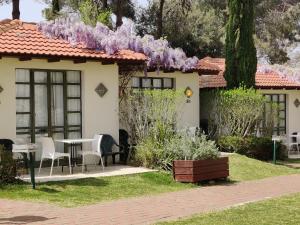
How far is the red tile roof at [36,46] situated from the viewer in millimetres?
14297

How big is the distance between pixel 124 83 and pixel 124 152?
2321 millimetres

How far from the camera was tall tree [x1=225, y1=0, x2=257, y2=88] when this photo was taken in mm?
20312

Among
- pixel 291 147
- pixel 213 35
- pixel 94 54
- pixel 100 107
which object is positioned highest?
pixel 213 35

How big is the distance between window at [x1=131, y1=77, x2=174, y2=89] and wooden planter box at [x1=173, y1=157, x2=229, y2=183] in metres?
4.86

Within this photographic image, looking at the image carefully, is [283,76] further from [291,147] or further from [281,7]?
[281,7]

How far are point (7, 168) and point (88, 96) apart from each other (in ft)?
14.1

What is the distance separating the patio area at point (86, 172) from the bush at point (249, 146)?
4895mm

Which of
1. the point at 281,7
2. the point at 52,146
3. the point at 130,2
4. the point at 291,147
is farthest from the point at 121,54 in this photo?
the point at 281,7

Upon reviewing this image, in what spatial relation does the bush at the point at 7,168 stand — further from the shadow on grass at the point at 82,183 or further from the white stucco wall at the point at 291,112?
the white stucco wall at the point at 291,112

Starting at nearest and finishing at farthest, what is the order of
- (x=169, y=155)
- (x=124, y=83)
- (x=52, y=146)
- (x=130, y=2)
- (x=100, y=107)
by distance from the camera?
(x=52, y=146)
(x=169, y=155)
(x=100, y=107)
(x=124, y=83)
(x=130, y=2)

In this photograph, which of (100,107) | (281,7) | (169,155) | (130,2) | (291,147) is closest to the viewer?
(169,155)

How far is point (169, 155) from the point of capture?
1490cm

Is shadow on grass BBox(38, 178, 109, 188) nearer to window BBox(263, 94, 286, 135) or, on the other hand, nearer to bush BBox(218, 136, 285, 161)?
bush BBox(218, 136, 285, 161)

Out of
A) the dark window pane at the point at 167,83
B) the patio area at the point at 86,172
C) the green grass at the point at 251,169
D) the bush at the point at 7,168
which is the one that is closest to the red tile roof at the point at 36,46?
the dark window pane at the point at 167,83
